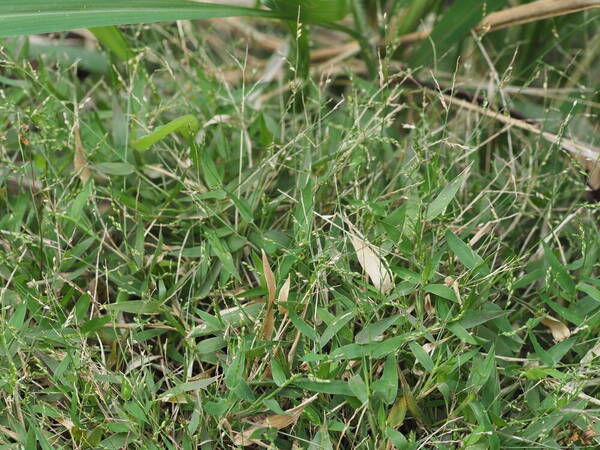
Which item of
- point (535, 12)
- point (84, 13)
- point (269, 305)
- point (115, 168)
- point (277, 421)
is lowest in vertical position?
point (277, 421)

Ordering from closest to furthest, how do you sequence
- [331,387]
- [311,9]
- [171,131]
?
[331,387], [171,131], [311,9]

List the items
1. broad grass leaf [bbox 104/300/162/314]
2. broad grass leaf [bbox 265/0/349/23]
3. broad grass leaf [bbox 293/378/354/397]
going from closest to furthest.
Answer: broad grass leaf [bbox 293/378/354/397], broad grass leaf [bbox 104/300/162/314], broad grass leaf [bbox 265/0/349/23]

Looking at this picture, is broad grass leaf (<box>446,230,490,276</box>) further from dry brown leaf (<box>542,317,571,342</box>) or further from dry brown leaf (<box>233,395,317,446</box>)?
dry brown leaf (<box>233,395,317,446</box>)

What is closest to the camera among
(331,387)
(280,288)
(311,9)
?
(331,387)

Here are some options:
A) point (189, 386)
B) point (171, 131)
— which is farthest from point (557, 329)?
point (171, 131)

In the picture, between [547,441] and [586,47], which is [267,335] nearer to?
[547,441]

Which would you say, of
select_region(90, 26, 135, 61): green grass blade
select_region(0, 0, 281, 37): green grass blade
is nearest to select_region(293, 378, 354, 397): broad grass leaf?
select_region(0, 0, 281, 37): green grass blade

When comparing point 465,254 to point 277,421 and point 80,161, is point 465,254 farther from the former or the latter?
point 80,161
